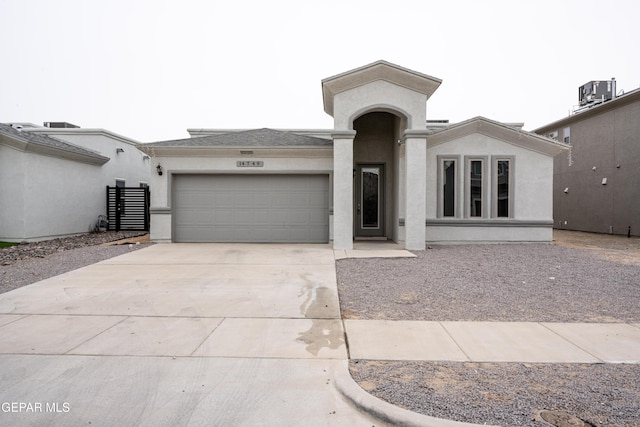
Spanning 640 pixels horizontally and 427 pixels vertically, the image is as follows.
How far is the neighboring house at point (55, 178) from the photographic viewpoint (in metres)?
14.3

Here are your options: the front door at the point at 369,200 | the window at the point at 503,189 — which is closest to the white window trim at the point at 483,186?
the window at the point at 503,189

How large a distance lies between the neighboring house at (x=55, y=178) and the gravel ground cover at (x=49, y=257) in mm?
897

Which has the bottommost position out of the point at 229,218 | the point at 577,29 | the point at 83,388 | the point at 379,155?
the point at 83,388

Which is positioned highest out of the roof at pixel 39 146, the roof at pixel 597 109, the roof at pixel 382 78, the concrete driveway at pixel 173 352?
the roof at pixel 597 109

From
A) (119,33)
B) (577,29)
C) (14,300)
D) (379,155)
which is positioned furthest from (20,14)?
(577,29)

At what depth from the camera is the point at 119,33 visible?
52.6ft

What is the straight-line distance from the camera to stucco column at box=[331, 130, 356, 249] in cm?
1234

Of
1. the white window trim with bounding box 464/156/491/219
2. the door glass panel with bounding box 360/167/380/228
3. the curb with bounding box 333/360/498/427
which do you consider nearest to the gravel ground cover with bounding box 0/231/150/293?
the curb with bounding box 333/360/498/427

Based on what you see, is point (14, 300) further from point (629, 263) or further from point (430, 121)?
point (430, 121)

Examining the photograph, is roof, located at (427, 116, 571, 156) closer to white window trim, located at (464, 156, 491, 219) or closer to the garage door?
white window trim, located at (464, 156, 491, 219)

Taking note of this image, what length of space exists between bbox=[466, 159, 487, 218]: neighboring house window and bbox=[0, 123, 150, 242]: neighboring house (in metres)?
16.1

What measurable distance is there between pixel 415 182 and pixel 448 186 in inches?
98.7

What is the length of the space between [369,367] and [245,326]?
2.05 m

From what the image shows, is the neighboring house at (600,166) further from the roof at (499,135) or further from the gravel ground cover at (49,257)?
the gravel ground cover at (49,257)
